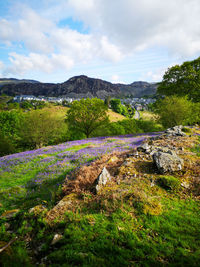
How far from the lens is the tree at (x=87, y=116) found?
3562 centimetres

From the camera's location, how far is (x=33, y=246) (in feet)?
15.0

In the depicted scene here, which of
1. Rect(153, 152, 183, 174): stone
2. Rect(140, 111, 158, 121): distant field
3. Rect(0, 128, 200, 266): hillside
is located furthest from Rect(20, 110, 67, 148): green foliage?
Rect(153, 152, 183, 174): stone

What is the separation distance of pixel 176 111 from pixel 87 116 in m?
21.4

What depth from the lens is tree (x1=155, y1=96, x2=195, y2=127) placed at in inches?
1084

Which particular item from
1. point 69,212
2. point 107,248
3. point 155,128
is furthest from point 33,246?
point 155,128

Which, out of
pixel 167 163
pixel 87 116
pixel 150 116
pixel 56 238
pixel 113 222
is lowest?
pixel 150 116

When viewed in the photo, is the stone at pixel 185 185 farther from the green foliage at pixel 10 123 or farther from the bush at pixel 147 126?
the green foliage at pixel 10 123

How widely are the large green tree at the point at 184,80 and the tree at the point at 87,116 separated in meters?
19.0

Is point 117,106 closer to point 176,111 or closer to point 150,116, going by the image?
point 150,116

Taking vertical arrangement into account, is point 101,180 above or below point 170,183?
below

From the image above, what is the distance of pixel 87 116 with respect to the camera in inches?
1399

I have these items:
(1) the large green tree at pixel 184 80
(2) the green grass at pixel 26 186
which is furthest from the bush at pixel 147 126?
(2) the green grass at pixel 26 186

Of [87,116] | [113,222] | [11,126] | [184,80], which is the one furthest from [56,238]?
[11,126]

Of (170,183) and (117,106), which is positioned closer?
(170,183)
